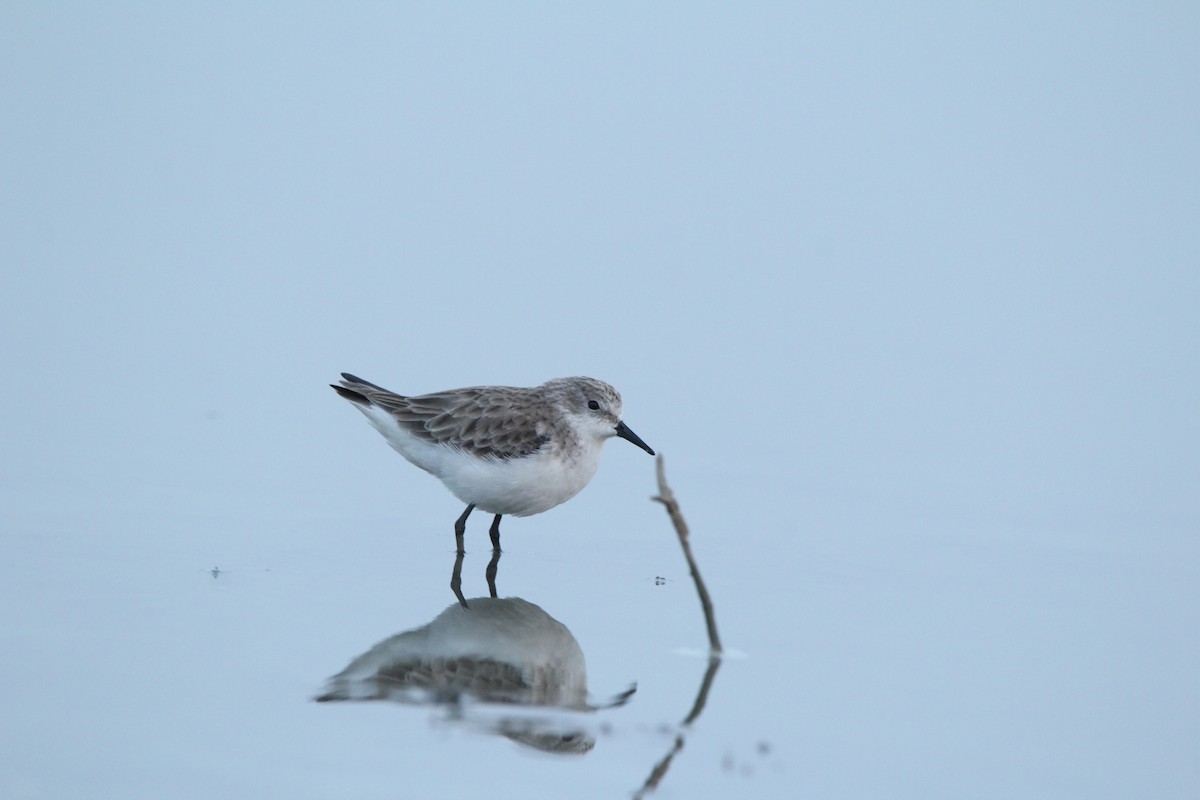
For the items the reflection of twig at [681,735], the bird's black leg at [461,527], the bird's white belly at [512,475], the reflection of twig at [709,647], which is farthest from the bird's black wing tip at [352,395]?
the reflection of twig at [681,735]

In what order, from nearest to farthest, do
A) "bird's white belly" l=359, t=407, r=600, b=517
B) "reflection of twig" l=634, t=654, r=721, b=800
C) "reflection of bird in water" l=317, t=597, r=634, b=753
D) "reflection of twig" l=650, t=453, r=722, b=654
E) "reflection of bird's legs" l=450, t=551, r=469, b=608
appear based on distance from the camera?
"reflection of twig" l=634, t=654, r=721, b=800
"reflection of bird in water" l=317, t=597, r=634, b=753
"reflection of twig" l=650, t=453, r=722, b=654
"reflection of bird's legs" l=450, t=551, r=469, b=608
"bird's white belly" l=359, t=407, r=600, b=517

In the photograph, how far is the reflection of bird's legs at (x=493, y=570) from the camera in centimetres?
845

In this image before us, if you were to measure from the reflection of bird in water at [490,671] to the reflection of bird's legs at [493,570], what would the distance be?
0.56 meters

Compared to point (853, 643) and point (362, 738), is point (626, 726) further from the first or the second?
point (853, 643)

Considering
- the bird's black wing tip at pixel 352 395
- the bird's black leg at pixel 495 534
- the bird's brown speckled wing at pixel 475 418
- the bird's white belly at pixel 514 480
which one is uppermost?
the bird's black wing tip at pixel 352 395

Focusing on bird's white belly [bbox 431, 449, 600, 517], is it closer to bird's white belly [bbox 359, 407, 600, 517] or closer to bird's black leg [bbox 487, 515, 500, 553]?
bird's white belly [bbox 359, 407, 600, 517]

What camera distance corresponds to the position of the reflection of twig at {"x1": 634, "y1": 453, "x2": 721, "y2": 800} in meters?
5.47

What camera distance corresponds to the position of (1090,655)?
7758mm

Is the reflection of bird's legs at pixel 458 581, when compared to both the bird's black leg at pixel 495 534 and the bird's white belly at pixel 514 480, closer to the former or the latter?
the bird's black leg at pixel 495 534

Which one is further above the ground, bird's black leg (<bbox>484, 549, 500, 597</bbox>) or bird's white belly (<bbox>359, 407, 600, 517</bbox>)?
bird's white belly (<bbox>359, 407, 600, 517</bbox>)

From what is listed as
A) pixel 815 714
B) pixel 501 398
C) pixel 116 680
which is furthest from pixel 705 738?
pixel 501 398

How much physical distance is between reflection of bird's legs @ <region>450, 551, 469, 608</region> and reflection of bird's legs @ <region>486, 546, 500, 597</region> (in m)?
0.18

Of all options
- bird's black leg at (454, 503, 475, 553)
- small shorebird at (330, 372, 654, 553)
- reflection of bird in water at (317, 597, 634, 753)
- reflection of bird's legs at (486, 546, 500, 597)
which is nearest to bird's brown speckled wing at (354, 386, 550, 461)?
small shorebird at (330, 372, 654, 553)

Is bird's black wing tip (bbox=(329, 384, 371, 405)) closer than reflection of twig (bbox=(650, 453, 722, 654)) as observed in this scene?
No
